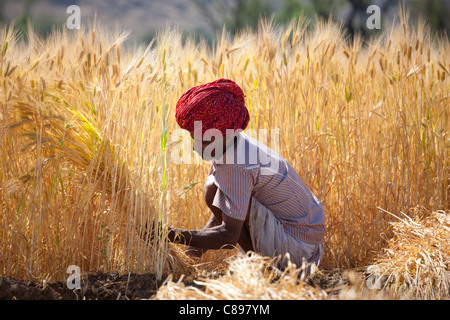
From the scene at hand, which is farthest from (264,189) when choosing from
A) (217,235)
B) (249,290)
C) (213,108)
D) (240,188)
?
(249,290)

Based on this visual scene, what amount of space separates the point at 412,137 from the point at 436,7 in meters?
25.3

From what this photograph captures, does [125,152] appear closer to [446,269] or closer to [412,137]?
[446,269]

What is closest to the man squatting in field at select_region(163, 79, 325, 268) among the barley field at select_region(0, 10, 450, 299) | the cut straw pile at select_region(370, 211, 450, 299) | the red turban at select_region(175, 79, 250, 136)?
the red turban at select_region(175, 79, 250, 136)

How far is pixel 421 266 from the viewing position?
2330 millimetres

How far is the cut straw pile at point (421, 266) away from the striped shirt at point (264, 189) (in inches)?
15.0

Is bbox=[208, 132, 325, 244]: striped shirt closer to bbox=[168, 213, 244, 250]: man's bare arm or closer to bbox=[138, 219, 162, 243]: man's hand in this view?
bbox=[168, 213, 244, 250]: man's bare arm

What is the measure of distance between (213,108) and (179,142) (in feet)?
1.43

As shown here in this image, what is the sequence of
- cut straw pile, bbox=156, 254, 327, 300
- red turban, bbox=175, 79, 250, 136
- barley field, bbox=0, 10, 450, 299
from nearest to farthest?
cut straw pile, bbox=156, 254, 327, 300 < red turban, bbox=175, 79, 250, 136 < barley field, bbox=0, 10, 450, 299

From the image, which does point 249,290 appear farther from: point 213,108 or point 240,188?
point 213,108

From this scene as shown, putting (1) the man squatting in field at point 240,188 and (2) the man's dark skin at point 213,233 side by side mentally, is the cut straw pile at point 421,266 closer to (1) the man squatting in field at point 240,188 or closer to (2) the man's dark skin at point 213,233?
(1) the man squatting in field at point 240,188

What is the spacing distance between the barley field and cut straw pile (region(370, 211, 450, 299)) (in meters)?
0.01

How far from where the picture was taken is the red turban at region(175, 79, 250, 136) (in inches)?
84.4

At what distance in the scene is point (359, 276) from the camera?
2422 millimetres
